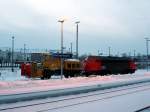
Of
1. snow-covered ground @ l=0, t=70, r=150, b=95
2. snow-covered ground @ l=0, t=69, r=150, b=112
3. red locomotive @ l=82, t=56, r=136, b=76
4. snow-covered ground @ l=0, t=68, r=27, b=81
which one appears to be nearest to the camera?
snow-covered ground @ l=0, t=69, r=150, b=112

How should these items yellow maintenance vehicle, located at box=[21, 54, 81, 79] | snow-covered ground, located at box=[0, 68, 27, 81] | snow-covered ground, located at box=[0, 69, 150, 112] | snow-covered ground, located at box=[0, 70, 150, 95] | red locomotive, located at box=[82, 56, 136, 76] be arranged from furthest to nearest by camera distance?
red locomotive, located at box=[82, 56, 136, 76] → yellow maintenance vehicle, located at box=[21, 54, 81, 79] → snow-covered ground, located at box=[0, 68, 27, 81] → snow-covered ground, located at box=[0, 70, 150, 95] → snow-covered ground, located at box=[0, 69, 150, 112]

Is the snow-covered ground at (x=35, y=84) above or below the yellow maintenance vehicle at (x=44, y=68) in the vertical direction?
below

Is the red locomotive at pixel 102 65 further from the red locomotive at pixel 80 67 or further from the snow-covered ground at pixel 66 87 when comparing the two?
the snow-covered ground at pixel 66 87

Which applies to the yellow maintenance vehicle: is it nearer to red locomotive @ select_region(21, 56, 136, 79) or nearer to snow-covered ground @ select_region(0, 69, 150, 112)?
red locomotive @ select_region(21, 56, 136, 79)

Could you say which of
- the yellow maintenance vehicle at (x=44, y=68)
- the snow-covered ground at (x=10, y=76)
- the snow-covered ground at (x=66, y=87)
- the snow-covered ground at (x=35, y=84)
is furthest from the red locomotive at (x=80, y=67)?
the snow-covered ground at (x=66, y=87)

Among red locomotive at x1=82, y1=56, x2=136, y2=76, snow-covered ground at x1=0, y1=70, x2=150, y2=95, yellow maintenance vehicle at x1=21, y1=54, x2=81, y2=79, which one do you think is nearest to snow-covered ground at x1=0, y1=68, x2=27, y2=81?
yellow maintenance vehicle at x1=21, y1=54, x2=81, y2=79

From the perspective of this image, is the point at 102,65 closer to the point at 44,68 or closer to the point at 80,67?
the point at 80,67

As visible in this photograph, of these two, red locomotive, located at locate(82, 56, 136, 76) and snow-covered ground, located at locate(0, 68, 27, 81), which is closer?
snow-covered ground, located at locate(0, 68, 27, 81)

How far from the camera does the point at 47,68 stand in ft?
163

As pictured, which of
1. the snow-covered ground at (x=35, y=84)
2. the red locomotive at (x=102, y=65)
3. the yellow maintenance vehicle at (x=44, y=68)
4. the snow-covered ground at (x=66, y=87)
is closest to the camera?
the snow-covered ground at (x=66, y=87)

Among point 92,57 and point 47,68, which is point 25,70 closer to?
point 47,68

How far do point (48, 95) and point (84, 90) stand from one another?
218 inches

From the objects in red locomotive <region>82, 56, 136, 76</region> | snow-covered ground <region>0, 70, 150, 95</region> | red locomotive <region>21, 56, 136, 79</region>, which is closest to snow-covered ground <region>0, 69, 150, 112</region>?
snow-covered ground <region>0, 70, 150, 95</region>

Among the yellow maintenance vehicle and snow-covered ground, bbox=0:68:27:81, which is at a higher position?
the yellow maintenance vehicle
